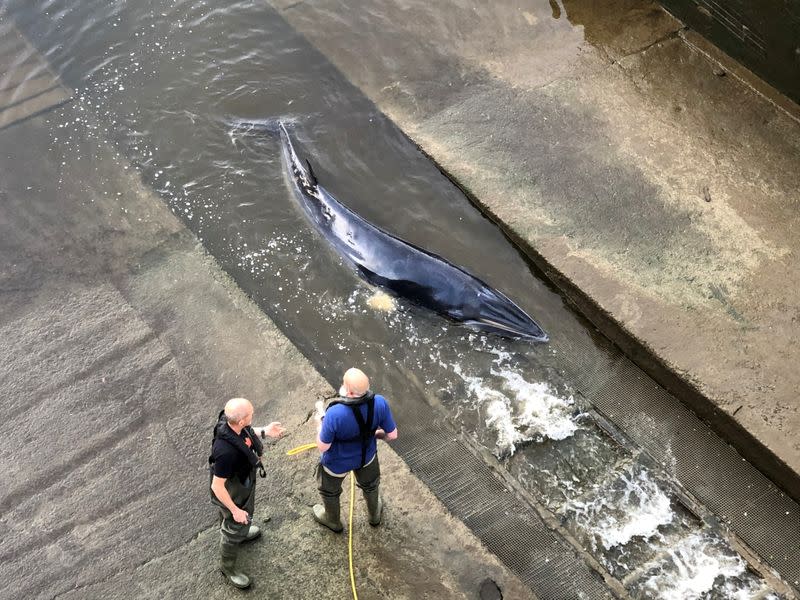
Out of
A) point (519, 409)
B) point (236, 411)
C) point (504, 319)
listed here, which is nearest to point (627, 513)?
point (519, 409)

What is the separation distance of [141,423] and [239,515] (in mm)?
2065

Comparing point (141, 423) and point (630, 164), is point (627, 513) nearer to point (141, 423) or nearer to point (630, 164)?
point (630, 164)

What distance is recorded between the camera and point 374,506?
601 cm

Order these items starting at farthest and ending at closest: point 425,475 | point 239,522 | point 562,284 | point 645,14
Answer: point 645,14
point 562,284
point 425,475
point 239,522

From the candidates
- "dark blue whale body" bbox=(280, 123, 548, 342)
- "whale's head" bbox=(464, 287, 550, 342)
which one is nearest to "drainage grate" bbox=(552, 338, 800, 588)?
"whale's head" bbox=(464, 287, 550, 342)

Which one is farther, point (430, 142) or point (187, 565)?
point (430, 142)

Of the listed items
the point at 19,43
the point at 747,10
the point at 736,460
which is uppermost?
the point at 19,43

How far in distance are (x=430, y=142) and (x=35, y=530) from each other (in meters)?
5.85

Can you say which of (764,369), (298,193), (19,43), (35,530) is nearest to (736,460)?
(764,369)

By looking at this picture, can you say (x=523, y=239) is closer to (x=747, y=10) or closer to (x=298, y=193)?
(x=298, y=193)

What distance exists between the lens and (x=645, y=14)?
34.9 ft

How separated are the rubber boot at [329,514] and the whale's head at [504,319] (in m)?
2.48

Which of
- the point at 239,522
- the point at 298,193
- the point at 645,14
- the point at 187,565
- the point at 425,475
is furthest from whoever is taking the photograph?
the point at 645,14

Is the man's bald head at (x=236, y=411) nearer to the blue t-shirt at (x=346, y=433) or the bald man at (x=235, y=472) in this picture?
the bald man at (x=235, y=472)
